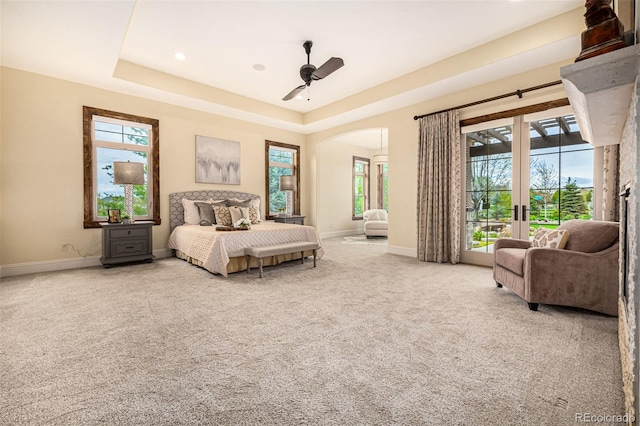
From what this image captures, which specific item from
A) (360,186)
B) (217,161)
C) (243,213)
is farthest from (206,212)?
(360,186)

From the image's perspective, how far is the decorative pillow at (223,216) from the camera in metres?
5.24

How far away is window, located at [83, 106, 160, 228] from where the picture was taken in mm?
4742

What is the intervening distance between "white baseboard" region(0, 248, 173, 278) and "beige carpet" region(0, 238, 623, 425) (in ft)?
3.12

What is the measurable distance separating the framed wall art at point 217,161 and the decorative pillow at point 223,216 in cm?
112

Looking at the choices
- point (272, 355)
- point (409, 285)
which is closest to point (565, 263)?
point (409, 285)

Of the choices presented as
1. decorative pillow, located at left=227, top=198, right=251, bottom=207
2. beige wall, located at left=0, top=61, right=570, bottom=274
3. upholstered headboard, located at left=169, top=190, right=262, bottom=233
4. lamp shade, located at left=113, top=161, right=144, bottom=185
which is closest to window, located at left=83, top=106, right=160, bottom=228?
beige wall, located at left=0, top=61, right=570, bottom=274

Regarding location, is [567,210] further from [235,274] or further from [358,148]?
[358,148]

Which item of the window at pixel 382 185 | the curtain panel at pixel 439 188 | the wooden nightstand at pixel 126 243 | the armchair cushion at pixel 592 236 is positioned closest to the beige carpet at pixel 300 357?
the armchair cushion at pixel 592 236

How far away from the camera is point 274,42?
4.00 m

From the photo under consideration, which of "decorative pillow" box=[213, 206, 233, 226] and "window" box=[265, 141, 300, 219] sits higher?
"window" box=[265, 141, 300, 219]

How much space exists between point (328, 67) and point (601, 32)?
2.84 m

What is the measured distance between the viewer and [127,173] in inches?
180

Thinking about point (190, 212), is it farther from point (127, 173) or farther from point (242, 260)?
point (242, 260)

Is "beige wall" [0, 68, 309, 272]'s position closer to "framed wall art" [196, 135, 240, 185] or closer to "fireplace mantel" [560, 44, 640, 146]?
"framed wall art" [196, 135, 240, 185]
